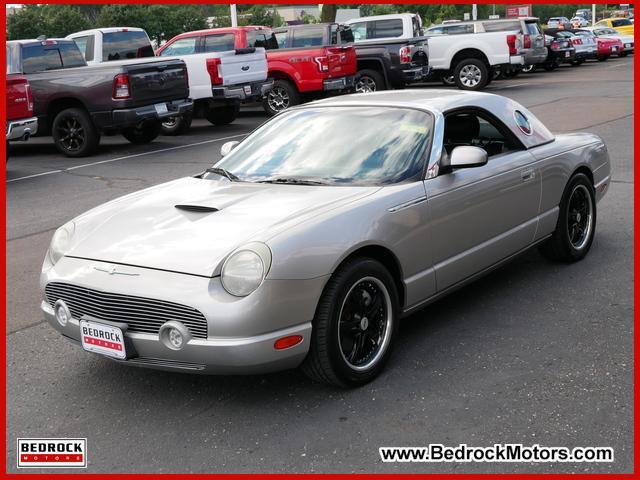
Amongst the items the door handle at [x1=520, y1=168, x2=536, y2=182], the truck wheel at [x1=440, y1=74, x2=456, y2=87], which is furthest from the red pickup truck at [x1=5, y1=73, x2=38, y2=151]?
the truck wheel at [x1=440, y1=74, x2=456, y2=87]

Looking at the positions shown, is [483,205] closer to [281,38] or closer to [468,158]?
[468,158]

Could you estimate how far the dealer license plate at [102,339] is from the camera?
13.1ft

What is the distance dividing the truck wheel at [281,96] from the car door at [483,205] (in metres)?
13.1

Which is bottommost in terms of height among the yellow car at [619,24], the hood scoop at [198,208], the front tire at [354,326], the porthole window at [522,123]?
the front tire at [354,326]

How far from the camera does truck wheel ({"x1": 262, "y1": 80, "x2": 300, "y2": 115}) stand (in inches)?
741

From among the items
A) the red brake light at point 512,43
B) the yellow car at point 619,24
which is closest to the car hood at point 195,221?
the red brake light at point 512,43

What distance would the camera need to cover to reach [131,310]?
396 cm

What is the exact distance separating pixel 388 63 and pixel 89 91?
9.32 m

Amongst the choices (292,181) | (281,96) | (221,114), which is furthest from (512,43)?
(292,181)

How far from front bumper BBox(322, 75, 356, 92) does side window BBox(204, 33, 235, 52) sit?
2348 mm

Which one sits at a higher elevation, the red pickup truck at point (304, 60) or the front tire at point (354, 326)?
the red pickup truck at point (304, 60)

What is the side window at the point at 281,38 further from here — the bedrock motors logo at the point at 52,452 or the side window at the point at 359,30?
the bedrock motors logo at the point at 52,452

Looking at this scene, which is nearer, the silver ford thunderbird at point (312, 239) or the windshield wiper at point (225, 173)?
the silver ford thunderbird at point (312, 239)

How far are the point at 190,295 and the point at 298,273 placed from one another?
0.52 m
